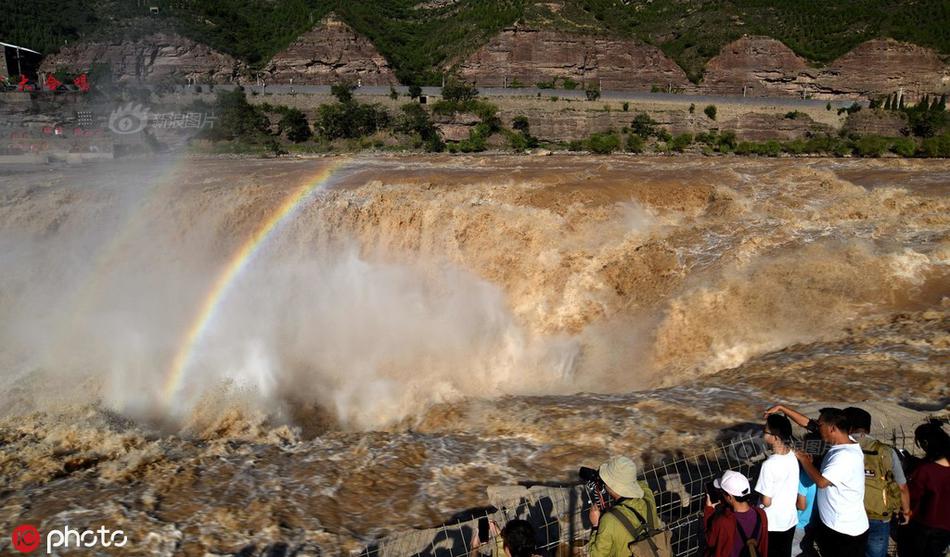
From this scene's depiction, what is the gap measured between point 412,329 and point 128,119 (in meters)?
39.4

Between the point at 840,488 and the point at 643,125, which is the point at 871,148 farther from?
the point at 840,488

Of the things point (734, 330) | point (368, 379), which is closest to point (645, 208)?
point (734, 330)

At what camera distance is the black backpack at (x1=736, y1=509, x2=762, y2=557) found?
12.3 feet

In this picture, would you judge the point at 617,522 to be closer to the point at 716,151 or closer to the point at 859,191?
the point at 859,191

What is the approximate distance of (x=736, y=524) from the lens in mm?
3791

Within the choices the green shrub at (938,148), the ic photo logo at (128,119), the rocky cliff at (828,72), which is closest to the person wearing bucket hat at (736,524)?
the green shrub at (938,148)

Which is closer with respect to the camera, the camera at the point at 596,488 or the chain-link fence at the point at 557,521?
the camera at the point at 596,488

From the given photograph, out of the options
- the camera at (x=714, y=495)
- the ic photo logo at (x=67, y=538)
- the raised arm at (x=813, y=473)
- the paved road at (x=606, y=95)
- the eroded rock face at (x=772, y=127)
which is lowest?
the ic photo logo at (x=67, y=538)

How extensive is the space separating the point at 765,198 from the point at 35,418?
16587 mm

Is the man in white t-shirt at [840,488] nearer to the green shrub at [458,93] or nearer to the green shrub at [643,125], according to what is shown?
the green shrub at [643,125]

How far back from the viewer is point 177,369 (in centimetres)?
1280

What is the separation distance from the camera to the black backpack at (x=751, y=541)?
12.3ft

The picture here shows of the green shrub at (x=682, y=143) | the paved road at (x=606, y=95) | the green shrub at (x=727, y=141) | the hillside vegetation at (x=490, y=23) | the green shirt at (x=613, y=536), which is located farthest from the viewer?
the hillside vegetation at (x=490, y=23)

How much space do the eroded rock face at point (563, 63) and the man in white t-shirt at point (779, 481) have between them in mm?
59764
